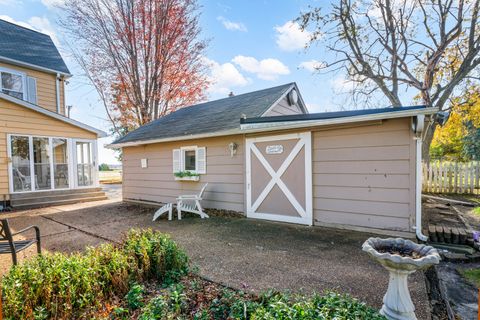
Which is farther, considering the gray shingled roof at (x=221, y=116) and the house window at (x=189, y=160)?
the house window at (x=189, y=160)

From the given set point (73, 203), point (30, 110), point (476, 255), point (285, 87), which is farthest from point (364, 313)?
point (30, 110)

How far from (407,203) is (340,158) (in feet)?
4.38

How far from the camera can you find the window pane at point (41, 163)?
8797mm

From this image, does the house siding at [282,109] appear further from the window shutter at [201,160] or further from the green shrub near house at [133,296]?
the green shrub near house at [133,296]

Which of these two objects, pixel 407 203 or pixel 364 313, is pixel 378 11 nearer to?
pixel 407 203

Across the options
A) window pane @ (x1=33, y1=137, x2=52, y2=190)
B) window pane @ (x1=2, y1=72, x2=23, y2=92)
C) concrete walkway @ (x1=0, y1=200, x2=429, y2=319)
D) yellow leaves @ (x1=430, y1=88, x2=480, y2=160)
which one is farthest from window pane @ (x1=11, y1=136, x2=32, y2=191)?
yellow leaves @ (x1=430, y1=88, x2=480, y2=160)

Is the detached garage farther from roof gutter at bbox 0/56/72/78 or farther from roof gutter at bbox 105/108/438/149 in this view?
roof gutter at bbox 0/56/72/78

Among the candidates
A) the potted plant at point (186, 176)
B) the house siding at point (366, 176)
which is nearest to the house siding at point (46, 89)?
the potted plant at point (186, 176)

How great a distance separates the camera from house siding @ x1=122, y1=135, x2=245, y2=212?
6.47 meters

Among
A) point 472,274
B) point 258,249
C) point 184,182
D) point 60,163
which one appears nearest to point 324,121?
point 258,249

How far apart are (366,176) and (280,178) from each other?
176cm

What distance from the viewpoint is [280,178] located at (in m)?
5.60

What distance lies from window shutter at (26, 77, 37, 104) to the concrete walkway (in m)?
6.15

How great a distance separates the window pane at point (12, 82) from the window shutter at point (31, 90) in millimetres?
255
